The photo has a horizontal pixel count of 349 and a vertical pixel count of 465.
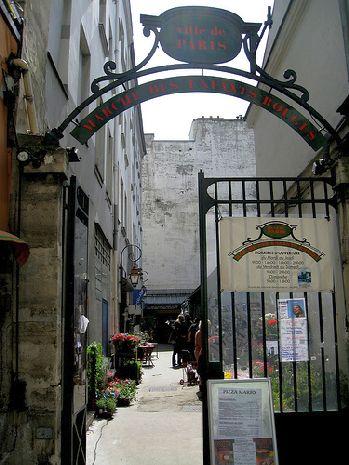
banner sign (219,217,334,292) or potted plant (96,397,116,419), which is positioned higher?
banner sign (219,217,334,292)

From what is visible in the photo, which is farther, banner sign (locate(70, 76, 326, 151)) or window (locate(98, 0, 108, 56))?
window (locate(98, 0, 108, 56))

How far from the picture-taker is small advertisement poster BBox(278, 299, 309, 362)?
208 inches

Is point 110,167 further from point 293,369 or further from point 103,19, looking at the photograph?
point 293,369

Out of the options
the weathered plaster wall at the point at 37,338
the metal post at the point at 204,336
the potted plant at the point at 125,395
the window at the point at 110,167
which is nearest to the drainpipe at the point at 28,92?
the weathered plaster wall at the point at 37,338

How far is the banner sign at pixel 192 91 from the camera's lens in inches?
210

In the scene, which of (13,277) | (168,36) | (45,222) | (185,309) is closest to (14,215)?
(45,222)

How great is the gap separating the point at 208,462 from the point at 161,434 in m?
3.37

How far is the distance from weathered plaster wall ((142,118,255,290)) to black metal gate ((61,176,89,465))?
3430 cm

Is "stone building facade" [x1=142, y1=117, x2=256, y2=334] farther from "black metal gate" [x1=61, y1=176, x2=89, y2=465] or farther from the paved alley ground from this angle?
"black metal gate" [x1=61, y1=176, x2=89, y2=465]

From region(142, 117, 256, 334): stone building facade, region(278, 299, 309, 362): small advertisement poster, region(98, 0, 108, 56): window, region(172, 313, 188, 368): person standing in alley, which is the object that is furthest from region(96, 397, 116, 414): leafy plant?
region(142, 117, 256, 334): stone building facade

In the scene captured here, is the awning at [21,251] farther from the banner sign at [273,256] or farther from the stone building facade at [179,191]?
the stone building facade at [179,191]

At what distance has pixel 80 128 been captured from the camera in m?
5.30

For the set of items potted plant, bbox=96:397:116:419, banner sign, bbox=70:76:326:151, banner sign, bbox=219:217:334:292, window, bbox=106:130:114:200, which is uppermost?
window, bbox=106:130:114:200

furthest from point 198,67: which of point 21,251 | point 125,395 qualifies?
point 125,395
